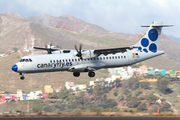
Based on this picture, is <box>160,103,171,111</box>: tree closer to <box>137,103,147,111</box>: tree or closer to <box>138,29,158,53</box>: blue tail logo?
<box>137,103,147,111</box>: tree

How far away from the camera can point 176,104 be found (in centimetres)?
19988

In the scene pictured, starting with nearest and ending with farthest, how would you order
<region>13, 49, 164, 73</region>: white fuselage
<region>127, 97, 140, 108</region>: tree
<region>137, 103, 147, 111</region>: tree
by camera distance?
1. <region>13, 49, 164, 73</region>: white fuselage
2. <region>137, 103, 147, 111</region>: tree
3. <region>127, 97, 140, 108</region>: tree

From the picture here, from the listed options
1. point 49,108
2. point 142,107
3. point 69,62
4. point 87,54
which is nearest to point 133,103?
point 142,107

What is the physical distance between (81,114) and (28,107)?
148785 millimetres

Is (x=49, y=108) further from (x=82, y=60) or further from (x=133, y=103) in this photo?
(x=82, y=60)

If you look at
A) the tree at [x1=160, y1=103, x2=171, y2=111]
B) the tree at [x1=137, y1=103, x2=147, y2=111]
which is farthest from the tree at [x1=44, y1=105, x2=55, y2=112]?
the tree at [x1=160, y1=103, x2=171, y2=111]

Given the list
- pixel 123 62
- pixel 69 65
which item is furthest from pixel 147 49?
pixel 69 65

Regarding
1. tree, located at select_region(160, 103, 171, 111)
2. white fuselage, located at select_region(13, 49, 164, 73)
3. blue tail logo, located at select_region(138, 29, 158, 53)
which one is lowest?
tree, located at select_region(160, 103, 171, 111)

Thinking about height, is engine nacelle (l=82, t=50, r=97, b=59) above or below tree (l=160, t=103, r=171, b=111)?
above

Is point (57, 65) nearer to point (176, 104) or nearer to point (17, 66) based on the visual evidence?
point (17, 66)

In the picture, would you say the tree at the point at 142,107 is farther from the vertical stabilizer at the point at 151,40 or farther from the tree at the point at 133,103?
the vertical stabilizer at the point at 151,40

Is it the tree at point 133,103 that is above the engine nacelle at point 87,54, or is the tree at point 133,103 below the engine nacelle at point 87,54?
below

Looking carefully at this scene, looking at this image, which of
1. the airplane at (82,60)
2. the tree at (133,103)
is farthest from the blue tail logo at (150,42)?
the tree at (133,103)

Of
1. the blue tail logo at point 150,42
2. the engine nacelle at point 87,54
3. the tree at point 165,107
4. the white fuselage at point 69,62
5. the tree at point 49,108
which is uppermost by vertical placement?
the blue tail logo at point 150,42
